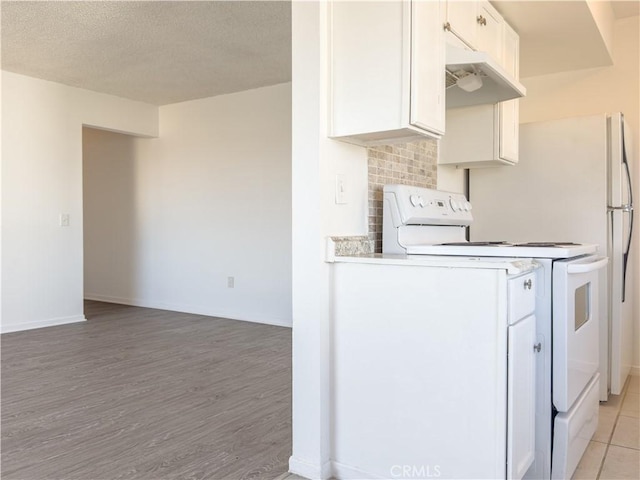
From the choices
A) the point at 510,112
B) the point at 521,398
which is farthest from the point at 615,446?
the point at 510,112

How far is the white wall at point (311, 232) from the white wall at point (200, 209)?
288 centimetres

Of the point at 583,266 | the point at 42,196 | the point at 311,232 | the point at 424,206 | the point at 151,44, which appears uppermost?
the point at 151,44

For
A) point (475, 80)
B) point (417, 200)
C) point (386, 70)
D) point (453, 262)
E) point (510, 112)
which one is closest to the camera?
point (453, 262)

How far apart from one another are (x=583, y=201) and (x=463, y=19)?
1.35 meters

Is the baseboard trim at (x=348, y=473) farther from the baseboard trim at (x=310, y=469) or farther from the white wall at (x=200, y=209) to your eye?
the white wall at (x=200, y=209)

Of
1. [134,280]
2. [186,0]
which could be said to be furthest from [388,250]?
[134,280]

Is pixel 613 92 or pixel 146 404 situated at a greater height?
pixel 613 92

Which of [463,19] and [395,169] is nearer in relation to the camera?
[463,19]

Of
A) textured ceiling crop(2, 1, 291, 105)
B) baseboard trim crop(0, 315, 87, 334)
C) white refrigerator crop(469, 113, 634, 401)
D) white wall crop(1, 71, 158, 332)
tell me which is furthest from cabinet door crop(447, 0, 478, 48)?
baseboard trim crop(0, 315, 87, 334)

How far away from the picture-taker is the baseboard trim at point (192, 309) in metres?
4.94

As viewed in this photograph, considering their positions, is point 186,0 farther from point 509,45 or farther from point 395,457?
point 395,457

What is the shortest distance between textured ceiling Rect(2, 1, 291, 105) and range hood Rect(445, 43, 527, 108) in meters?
1.24

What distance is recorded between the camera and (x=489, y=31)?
2.57 metres

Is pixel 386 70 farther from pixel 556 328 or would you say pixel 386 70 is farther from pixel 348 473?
pixel 348 473
